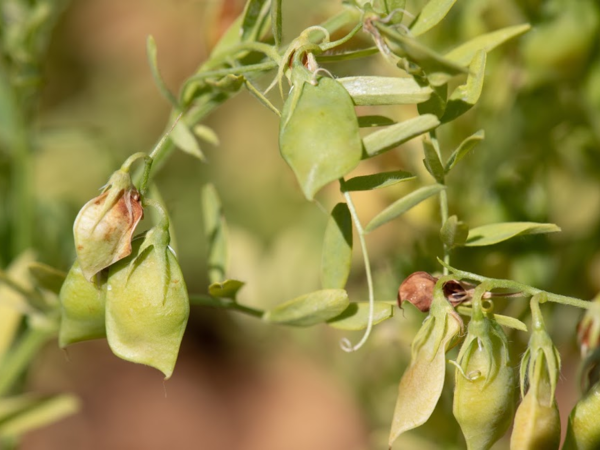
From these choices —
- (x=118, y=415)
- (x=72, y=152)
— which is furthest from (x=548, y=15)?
(x=118, y=415)

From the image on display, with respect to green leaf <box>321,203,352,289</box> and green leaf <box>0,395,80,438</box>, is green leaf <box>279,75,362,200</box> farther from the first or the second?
green leaf <box>0,395,80,438</box>

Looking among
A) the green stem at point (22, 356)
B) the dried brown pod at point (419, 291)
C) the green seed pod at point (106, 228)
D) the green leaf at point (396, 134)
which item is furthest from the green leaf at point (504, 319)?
the green stem at point (22, 356)

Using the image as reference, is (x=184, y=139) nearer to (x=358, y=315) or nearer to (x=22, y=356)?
(x=358, y=315)

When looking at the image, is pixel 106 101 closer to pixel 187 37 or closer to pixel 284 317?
pixel 187 37

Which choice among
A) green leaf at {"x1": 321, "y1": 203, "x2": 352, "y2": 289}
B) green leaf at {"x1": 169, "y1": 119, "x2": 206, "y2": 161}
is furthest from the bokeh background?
green leaf at {"x1": 169, "y1": 119, "x2": 206, "y2": 161}

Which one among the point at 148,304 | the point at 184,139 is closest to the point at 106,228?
the point at 148,304

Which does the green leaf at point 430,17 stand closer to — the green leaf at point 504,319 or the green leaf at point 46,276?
the green leaf at point 504,319
